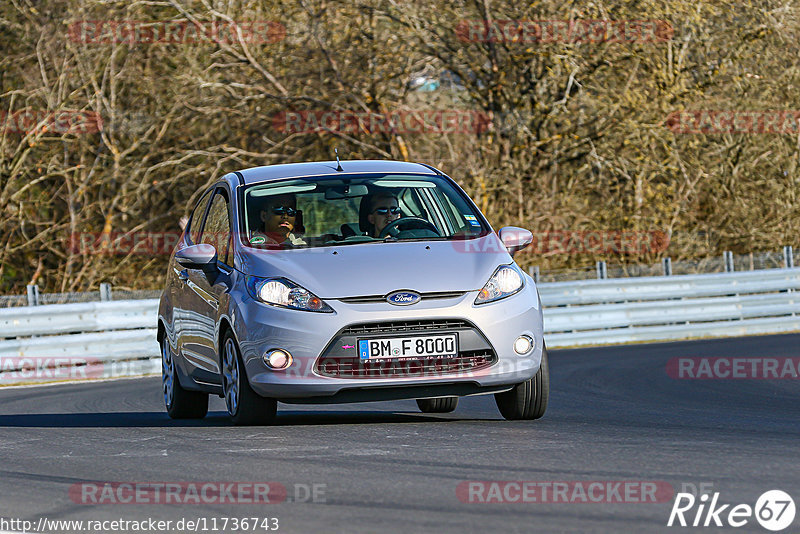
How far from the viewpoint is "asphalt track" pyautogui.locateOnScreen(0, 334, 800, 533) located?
532 cm

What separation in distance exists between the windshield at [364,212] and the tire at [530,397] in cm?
98

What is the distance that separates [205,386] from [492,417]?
190 cm

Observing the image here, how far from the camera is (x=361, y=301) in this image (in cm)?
785

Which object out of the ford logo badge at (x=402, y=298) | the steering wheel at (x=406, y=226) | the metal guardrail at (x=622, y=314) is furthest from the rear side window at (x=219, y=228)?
the metal guardrail at (x=622, y=314)

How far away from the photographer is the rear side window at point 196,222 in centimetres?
1002

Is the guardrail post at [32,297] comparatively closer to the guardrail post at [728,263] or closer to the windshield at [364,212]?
the windshield at [364,212]

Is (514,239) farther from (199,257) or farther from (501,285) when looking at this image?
(199,257)

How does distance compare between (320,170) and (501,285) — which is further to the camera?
(320,170)

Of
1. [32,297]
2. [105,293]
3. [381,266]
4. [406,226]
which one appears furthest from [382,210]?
[105,293]

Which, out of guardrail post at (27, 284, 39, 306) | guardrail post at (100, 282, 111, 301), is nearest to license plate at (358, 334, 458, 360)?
guardrail post at (27, 284, 39, 306)

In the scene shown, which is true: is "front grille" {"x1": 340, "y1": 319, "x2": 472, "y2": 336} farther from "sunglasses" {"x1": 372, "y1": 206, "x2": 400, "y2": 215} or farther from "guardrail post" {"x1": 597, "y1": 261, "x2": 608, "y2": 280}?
"guardrail post" {"x1": 597, "y1": 261, "x2": 608, "y2": 280}

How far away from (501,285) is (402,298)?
0.66 meters

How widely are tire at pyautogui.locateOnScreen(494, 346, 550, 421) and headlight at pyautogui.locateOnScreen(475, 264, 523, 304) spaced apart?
0.44 meters

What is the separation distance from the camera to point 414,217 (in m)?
9.09
